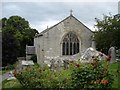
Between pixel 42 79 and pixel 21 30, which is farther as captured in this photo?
pixel 21 30

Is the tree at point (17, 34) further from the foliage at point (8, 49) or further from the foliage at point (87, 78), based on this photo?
the foliage at point (87, 78)

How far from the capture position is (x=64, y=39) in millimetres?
50844

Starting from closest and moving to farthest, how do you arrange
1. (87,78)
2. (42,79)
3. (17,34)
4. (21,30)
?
(87,78), (42,79), (17,34), (21,30)

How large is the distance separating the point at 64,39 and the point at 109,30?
50.3 feet

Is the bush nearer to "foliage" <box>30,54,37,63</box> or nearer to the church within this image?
the church

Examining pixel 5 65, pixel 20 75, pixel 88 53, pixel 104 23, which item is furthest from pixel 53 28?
pixel 20 75

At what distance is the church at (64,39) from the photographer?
161 ft

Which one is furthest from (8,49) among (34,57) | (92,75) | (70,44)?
(92,75)

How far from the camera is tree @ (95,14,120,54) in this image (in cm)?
3512

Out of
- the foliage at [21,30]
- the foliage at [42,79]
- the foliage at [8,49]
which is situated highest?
the foliage at [21,30]

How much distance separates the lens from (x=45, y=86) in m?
13.2

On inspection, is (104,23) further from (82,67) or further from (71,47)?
(82,67)

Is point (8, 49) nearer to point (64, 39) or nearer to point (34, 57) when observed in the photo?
point (34, 57)

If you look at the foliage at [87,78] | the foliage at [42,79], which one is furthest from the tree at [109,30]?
the foliage at [87,78]
